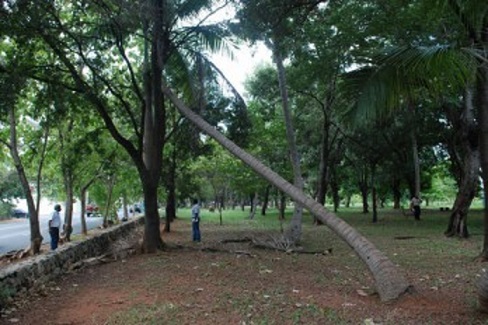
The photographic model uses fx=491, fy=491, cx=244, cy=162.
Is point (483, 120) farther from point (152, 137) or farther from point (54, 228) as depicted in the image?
point (54, 228)

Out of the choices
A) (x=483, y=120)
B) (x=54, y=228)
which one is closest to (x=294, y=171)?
(x=483, y=120)

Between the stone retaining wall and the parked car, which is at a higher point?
the stone retaining wall

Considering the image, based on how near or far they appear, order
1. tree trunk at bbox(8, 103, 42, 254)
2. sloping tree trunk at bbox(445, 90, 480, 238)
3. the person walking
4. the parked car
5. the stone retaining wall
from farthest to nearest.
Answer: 1. the parked car
2. sloping tree trunk at bbox(445, 90, 480, 238)
3. the person walking
4. tree trunk at bbox(8, 103, 42, 254)
5. the stone retaining wall

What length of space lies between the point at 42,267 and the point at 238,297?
14.8ft

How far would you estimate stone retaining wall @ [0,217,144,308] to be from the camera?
799 cm

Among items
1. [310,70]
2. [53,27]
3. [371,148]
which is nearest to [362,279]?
[53,27]

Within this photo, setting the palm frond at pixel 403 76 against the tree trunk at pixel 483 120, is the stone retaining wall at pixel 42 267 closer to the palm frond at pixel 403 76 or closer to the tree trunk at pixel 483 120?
the palm frond at pixel 403 76

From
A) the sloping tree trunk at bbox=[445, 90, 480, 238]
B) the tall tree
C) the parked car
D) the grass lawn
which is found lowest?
the parked car

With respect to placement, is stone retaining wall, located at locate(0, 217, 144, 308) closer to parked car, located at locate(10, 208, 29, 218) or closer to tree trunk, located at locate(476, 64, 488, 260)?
tree trunk, located at locate(476, 64, 488, 260)

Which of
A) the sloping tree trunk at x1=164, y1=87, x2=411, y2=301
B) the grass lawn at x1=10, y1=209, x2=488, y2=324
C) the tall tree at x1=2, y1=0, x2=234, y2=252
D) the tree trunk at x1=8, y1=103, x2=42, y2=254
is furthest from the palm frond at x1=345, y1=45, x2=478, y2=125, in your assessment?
the tree trunk at x1=8, y1=103, x2=42, y2=254

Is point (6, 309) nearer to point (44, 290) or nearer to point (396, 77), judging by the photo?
point (44, 290)

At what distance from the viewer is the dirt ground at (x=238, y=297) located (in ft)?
20.2

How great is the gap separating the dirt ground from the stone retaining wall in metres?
0.26

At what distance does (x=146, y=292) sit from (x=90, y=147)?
10261 mm
